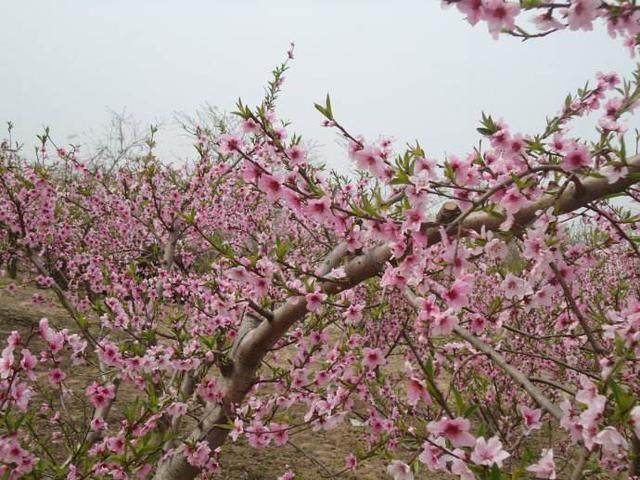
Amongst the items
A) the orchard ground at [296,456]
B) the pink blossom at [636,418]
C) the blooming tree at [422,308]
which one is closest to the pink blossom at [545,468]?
the blooming tree at [422,308]

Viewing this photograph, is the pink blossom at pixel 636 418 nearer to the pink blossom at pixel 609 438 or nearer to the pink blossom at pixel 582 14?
the pink blossom at pixel 609 438

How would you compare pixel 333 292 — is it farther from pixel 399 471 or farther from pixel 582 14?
pixel 582 14

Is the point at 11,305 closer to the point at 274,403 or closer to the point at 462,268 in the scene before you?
the point at 274,403

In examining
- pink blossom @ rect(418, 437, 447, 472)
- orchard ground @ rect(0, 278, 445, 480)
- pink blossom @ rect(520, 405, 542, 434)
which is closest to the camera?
pink blossom @ rect(418, 437, 447, 472)

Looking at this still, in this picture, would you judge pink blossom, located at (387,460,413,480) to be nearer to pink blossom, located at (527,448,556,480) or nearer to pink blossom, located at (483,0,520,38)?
pink blossom, located at (527,448,556,480)

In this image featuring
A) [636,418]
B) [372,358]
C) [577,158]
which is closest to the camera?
[636,418]

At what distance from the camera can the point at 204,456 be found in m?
2.80

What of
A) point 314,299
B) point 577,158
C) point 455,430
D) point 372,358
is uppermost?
point 577,158

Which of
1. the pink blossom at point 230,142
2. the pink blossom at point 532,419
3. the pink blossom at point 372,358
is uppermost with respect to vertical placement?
the pink blossom at point 230,142

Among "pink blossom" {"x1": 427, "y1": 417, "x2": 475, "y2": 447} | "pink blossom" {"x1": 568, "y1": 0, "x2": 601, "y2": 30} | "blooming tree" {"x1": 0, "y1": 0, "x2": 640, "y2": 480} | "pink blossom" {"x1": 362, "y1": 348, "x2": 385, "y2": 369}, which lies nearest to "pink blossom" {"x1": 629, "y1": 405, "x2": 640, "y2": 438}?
"blooming tree" {"x1": 0, "y1": 0, "x2": 640, "y2": 480}

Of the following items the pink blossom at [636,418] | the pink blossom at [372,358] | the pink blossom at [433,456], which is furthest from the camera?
the pink blossom at [372,358]

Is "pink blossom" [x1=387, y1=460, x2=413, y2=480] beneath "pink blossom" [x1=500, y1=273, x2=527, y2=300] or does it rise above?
beneath

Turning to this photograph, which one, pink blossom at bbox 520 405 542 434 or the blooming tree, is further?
pink blossom at bbox 520 405 542 434

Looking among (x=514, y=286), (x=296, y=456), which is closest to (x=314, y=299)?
(x=514, y=286)
